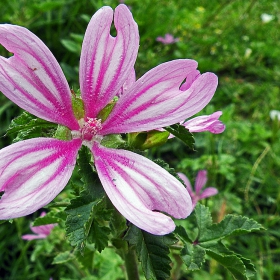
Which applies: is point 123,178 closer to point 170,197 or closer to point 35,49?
point 170,197

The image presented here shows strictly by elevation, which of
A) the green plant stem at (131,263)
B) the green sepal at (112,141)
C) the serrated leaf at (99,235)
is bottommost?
the green plant stem at (131,263)

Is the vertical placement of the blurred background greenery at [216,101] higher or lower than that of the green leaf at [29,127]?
lower

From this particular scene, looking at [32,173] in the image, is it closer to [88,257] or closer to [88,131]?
[88,131]

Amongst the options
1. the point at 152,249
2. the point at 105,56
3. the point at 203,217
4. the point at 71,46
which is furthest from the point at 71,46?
the point at 152,249

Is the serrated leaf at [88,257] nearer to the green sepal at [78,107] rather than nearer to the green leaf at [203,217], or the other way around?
the green leaf at [203,217]

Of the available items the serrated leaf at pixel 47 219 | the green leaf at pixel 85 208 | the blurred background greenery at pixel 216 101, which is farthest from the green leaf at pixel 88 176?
the blurred background greenery at pixel 216 101

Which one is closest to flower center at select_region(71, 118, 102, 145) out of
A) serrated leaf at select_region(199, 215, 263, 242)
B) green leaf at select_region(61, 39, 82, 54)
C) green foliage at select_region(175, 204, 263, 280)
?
green foliage at select_region(175, 204, 263, 280)
